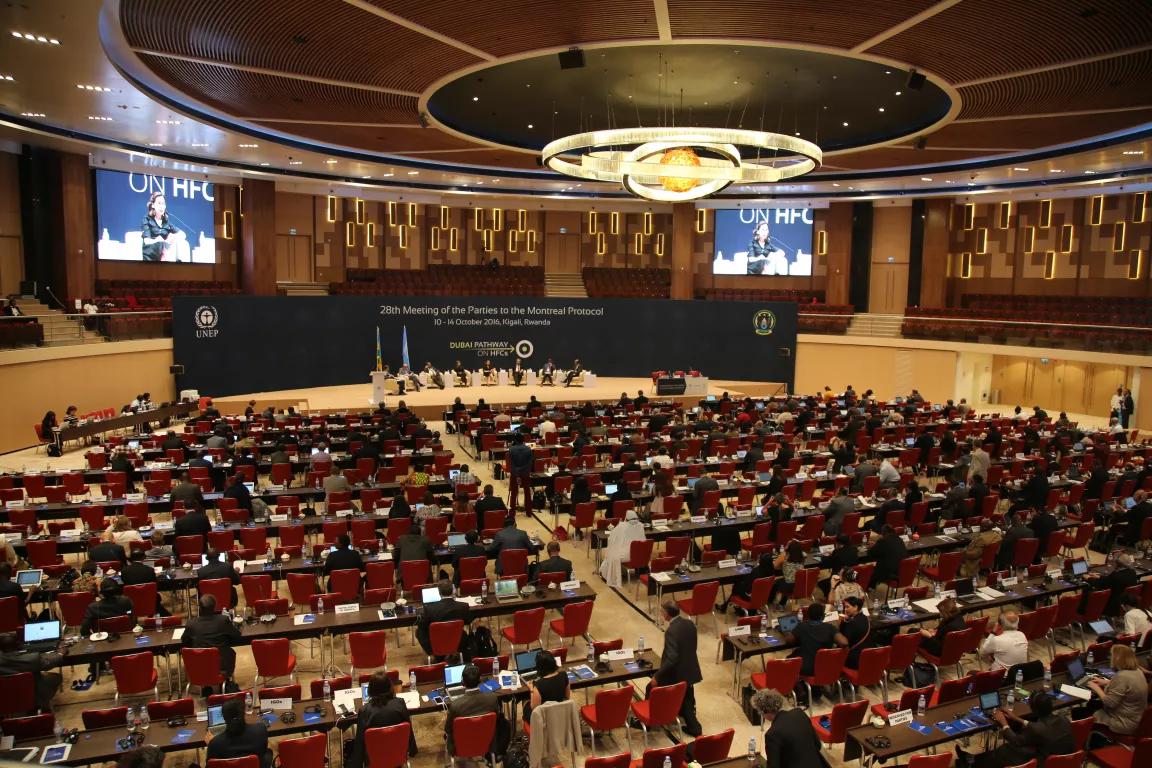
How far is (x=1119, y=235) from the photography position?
34.1 metres

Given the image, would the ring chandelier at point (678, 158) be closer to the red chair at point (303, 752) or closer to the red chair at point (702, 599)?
the red chair at point (702, 599)

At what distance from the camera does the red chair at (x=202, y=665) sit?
8.45 metres

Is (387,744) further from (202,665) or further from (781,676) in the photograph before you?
(781,676)

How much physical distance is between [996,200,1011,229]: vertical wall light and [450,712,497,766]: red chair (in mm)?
37609

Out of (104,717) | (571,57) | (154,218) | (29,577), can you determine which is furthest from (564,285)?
(104,717)

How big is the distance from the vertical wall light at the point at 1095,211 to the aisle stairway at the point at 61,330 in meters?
38.2

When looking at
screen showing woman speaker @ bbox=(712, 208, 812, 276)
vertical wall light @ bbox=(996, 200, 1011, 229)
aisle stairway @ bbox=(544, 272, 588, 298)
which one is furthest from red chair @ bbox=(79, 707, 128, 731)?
vertical wall light @ bbox=(996, 200, 1011, 229)

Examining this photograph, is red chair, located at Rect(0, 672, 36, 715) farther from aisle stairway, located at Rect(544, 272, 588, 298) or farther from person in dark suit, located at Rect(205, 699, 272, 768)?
aisle stairway, located at Rect(544, 272, 588, 298)

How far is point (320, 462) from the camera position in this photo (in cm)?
1669

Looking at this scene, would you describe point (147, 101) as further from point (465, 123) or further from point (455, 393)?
point (455, 393)

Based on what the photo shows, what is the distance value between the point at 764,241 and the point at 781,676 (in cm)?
3516

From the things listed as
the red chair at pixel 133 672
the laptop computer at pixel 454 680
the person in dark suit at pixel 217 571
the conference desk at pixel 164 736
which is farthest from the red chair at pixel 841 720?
the person in dark suit at pixel 217 571

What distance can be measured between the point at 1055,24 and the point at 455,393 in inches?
842

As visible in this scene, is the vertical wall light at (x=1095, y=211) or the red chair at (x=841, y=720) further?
the vertical wall light at (x=1095, y=211)
